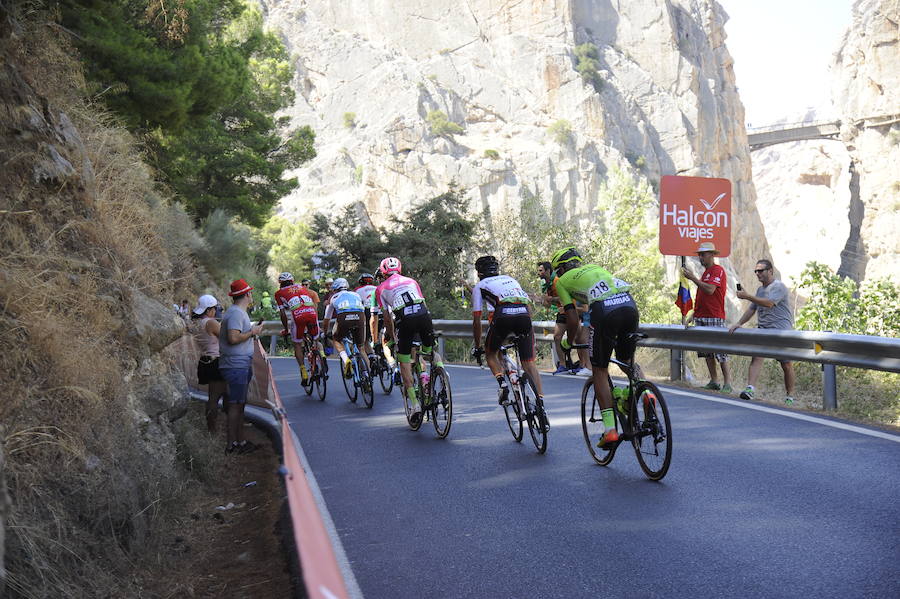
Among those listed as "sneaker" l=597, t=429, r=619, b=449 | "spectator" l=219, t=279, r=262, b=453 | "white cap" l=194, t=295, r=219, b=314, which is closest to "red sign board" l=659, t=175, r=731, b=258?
"sneaker" l=597, t=429, r=619, b=449

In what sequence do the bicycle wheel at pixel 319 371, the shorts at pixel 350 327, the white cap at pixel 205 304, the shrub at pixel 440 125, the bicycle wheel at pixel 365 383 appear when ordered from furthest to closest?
the shrub at pixel 440 125, the bicycle wheel at pixel 319 371, the shorts at pixel 350 327, the bicycle wheel at pixel 365 383, the white cap at pixel 205 304

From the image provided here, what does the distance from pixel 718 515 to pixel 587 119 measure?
10029cm

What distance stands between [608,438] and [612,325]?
36.9 inches

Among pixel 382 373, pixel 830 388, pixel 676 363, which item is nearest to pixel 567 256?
pixel 830 388

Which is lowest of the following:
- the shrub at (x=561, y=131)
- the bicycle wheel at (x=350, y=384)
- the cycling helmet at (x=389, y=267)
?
the bicycle wheel at (x=350, y=384)

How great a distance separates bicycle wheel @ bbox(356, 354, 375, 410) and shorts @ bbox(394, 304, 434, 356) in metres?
2.23

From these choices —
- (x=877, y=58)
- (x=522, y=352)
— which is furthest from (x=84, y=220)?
(x=877, y=58)

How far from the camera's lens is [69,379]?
5.81 meters

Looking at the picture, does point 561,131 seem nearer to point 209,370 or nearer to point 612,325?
point 209,370

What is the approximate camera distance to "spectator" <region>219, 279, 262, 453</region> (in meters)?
9.31

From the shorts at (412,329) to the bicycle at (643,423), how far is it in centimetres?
306

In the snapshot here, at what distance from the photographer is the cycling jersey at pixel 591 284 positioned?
22.7 feet

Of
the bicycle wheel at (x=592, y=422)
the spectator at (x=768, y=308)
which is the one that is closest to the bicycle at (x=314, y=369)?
the spectator at (x=768, y=308)

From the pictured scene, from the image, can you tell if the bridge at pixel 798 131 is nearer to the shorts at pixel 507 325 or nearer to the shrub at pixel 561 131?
the shrub at pixel 561 131
